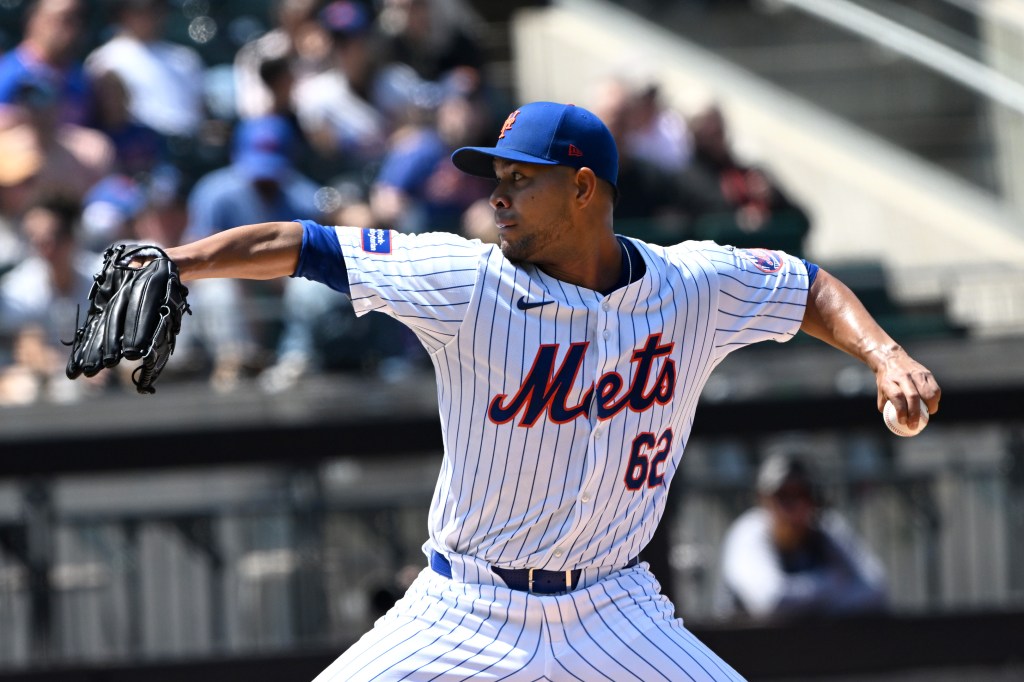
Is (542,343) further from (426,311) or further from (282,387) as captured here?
(282,387)

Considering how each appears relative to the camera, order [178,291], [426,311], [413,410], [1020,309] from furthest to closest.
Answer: [1020,309] < [413,410] < [426,311] < [178,291]

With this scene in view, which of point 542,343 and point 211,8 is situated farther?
point 211,8

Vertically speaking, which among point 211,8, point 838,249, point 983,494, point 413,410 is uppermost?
point 211,8

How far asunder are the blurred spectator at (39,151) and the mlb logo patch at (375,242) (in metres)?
4.09

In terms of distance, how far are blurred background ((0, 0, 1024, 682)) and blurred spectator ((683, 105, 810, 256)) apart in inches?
0.9

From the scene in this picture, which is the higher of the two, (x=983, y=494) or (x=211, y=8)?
(x=211, y=8)

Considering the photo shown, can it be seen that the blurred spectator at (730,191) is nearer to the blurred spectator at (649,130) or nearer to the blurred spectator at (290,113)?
the blurred spectator at (649,130)

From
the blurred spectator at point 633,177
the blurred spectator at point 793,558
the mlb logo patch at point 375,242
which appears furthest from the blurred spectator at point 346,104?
the mlb logo patch at point 375,242

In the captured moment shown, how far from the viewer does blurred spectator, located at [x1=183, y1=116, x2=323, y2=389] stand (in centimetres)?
658

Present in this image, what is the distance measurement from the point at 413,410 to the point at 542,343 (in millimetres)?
2985

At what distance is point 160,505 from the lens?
610 centimetres

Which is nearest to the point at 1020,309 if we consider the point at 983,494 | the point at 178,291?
the point at 983,494

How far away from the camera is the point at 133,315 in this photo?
309 cm

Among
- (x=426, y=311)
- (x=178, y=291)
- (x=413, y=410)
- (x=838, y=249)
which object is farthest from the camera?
(x=838, y=249)
